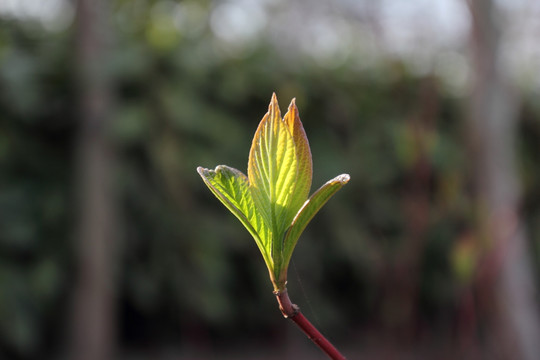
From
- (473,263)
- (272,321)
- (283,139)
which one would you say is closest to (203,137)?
(272,321)

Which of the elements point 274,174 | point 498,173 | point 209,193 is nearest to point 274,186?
point 274,174

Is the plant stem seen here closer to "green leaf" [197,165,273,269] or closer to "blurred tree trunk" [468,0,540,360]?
"green leaf" [197,165,273,269]

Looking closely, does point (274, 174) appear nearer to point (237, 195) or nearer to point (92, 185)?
point (237, 195)

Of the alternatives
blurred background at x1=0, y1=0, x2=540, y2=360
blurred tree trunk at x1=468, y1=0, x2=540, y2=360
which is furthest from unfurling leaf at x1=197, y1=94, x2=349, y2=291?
blurred tree trunk at x1=468, y1=0, x2=540, y2=360

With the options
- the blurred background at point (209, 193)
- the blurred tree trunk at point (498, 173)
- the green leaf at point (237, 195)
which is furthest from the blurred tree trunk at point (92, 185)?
the green leaf at point (237, 195)

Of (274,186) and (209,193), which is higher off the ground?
(274,186)

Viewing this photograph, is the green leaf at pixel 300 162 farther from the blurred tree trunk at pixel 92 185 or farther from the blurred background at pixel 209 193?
the blurred tree trunk at pixel 92 185

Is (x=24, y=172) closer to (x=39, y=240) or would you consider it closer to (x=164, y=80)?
(x=39, y=240)
